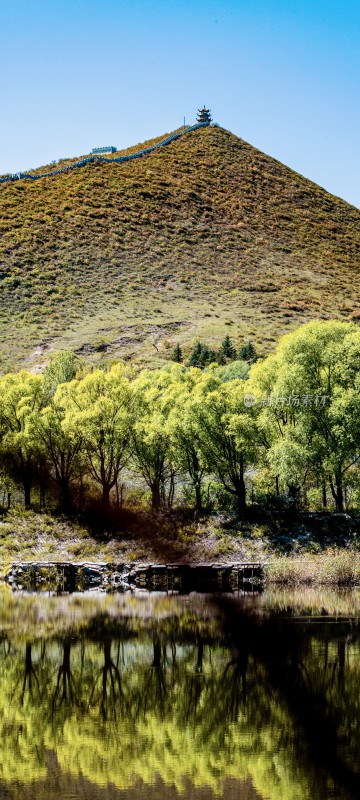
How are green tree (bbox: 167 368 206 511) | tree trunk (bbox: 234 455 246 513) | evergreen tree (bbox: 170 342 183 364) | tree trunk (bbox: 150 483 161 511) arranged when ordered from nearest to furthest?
tree trunk (bbox: 234 455 246 513), green tree (bbox: 167 368 206 511), tree trunk (bbox: 150 483 161 511), evergreen tree (bbox: 170 342 183 364)

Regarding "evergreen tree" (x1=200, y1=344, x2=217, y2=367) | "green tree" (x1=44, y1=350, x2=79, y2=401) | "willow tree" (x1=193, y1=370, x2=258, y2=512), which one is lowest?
"willow tree" (x1=193, y1=370, x2=258, y2=512)

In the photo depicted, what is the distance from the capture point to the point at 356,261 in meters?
112

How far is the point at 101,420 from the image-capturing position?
144 feet

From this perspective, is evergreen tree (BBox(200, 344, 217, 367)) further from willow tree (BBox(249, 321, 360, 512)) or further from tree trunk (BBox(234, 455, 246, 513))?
willow tree (BBox(249, 321, 360, 512))

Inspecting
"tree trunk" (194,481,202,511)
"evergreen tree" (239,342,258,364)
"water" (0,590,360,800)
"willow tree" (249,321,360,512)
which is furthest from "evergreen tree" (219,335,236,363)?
"water" (0,590,360,800)

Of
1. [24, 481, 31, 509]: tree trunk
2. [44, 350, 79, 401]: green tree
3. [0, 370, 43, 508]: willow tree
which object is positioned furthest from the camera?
[44, 350, 79, 401]: green tree

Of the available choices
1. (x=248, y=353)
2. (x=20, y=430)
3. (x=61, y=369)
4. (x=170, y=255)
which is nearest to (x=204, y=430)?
(x=20, y=430)

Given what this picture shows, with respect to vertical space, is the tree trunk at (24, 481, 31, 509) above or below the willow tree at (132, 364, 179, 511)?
below

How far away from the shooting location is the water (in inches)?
466

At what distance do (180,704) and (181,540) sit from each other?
25.0m

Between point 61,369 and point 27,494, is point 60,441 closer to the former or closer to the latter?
point 27,494

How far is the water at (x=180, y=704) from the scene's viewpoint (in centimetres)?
1183

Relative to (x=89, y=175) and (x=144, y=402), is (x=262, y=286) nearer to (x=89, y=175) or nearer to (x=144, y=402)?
(x=89, y=175)

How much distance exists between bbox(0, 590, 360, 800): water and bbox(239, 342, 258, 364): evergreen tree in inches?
1807
